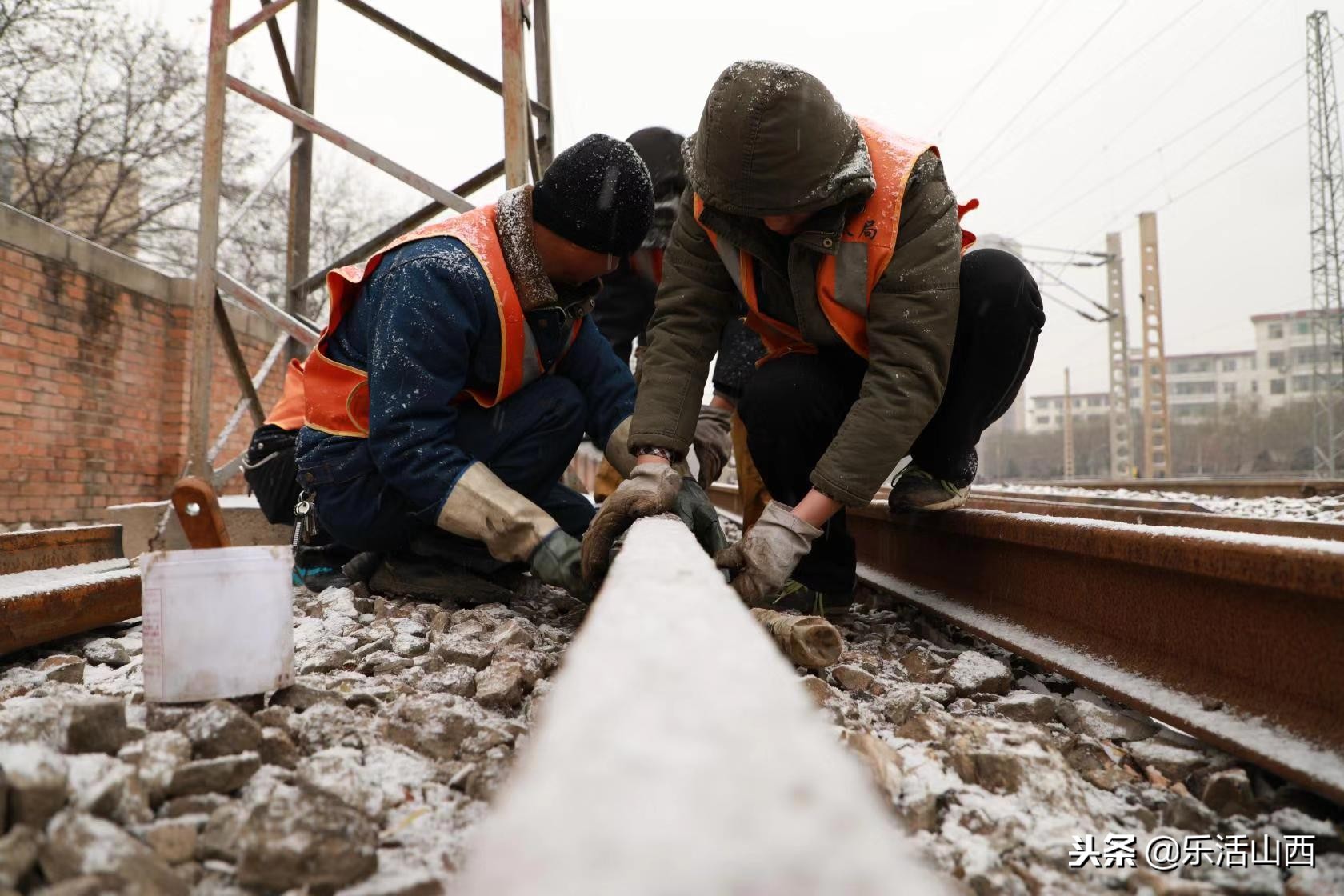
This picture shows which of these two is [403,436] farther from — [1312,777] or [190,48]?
[190,48]

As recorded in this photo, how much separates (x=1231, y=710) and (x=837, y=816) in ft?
3.91

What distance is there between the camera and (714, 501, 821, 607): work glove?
208cm

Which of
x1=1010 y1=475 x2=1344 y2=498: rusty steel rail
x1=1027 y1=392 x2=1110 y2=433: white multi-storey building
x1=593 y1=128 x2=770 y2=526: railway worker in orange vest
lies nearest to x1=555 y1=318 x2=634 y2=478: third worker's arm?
x1=593 y1=128 x2=770 y2=526: railway worker in orange vest

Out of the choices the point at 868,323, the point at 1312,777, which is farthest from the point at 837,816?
the point at 868,323

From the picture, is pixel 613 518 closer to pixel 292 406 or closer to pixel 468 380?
pixel 468 380

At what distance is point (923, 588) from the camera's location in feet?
8.66

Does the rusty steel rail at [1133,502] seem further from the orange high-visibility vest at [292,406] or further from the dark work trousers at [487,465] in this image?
the orange high-visibility vest at [292,406]

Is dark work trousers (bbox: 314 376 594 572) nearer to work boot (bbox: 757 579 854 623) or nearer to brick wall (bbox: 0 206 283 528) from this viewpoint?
work boot (bbox: 757 579 854 623)

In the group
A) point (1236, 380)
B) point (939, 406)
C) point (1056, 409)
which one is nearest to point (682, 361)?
point (939, 406)

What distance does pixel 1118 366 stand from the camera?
1110 inches

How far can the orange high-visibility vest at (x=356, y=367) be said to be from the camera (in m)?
2.43

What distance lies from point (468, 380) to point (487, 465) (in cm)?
28

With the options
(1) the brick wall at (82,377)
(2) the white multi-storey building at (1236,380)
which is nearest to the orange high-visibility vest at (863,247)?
(1) the brick wall at (82,377)

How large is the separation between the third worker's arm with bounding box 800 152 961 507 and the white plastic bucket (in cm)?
129
